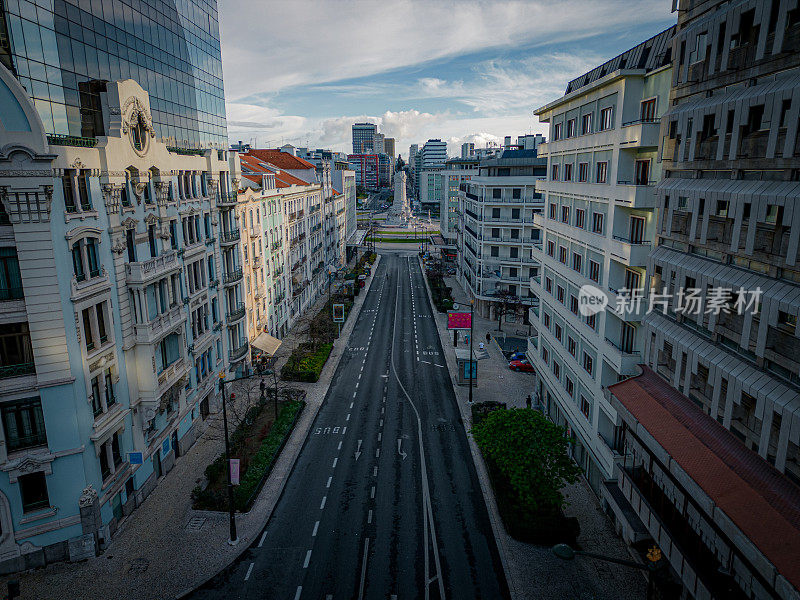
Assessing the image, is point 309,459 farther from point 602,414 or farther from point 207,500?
point 602,414

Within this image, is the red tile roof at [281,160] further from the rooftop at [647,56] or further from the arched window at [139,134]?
the rooftop at [647,56]

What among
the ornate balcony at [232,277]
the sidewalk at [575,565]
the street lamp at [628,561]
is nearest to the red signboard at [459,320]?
the sidewalk at [575,565]

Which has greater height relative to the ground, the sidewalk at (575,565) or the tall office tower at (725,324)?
the tall office tower at (725,324)

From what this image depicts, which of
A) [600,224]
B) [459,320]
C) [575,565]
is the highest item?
[600,224]

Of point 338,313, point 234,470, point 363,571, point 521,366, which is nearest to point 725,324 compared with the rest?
point 363,571

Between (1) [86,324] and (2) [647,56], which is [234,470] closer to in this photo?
(1) [86,324]

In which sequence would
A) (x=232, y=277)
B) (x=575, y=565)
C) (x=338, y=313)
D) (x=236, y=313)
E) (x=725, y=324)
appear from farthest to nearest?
1. (x=338, y=313)
2. (x=236, y=313)
3. (x=232, y=277)
4. (x=575, y=565)
5. (x=725, y=324)

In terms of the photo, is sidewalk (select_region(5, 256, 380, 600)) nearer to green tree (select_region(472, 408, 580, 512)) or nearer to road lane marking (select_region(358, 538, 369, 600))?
road lane marking (select_region(358, 538, 369, 600))

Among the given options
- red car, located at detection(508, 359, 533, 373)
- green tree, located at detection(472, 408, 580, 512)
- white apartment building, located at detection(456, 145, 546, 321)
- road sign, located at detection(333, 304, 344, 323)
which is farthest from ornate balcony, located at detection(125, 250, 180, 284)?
white apartment building, located at detection(456, 145, 546, 321)
